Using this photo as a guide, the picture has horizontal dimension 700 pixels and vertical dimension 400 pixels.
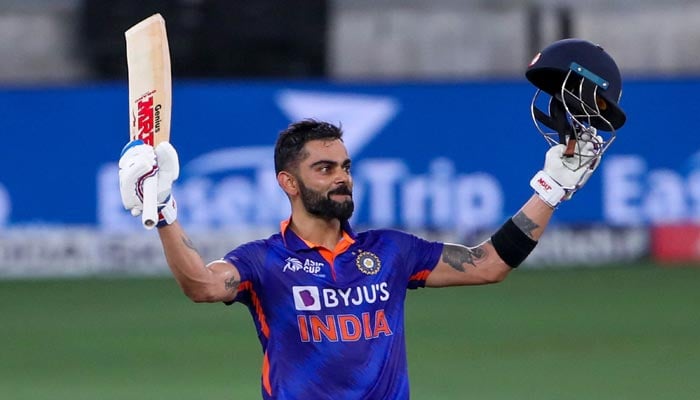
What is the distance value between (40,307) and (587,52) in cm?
944

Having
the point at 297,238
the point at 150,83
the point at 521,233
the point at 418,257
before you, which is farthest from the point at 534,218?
the point at 150,83

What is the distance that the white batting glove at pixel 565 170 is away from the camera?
602 cm

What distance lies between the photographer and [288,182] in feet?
19.7

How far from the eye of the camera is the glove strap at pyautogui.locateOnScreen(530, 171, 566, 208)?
6.05 meters

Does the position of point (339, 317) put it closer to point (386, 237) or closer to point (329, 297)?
point (329, 297)

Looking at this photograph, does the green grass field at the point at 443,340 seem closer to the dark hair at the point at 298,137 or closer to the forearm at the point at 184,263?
the dark hair at the point at 298,137

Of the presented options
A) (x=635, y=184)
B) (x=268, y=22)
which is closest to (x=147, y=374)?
(x=635, y=184)

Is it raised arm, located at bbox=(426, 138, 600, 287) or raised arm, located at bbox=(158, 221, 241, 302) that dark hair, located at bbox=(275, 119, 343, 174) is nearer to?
raised arm, located at bbox=(158, 221, 241, 302)

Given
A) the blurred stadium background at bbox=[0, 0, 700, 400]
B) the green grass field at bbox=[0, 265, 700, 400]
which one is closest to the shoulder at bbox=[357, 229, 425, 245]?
the green grass field at bbox=[0, 265, 700, 400]

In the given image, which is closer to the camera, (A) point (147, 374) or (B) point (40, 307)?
(A) point (147, 374)

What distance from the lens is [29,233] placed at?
16219 mm

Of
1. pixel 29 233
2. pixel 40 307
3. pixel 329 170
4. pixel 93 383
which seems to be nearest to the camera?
pixel 329 170

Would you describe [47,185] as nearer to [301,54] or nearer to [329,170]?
[301,54]

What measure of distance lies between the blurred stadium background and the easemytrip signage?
22 mm
